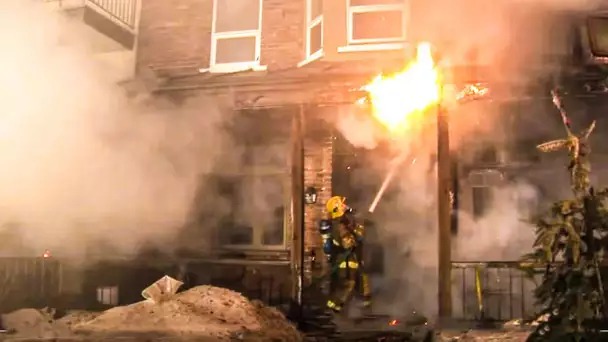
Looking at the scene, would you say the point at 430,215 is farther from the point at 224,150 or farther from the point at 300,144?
the point at 224,150

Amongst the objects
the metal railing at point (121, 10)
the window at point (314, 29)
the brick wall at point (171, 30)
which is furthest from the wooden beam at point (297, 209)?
the metal railing at point (121, 10)

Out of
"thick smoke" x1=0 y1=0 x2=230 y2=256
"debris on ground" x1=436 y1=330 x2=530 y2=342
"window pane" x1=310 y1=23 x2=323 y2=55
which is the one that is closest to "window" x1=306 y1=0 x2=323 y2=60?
"window pane" x1=310 y1=23 x2=323 y2=55

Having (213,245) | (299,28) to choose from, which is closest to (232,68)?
(299,28)

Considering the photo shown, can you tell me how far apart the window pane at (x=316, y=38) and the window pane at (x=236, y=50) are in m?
0.36

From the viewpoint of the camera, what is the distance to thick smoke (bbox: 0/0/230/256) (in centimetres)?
313

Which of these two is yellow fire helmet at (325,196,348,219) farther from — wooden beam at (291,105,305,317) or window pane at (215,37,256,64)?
window pane at (215,37,256,64)

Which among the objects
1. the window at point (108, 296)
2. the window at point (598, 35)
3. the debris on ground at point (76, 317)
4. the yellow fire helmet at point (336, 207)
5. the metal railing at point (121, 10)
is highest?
the metal railing at point (121, 10)

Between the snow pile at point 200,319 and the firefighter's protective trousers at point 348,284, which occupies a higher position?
the firefighter's protective trousers at point 348,284

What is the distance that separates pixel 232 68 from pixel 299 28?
1.59 feet

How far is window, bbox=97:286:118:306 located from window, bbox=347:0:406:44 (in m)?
2.00

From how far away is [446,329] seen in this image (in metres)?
2.89

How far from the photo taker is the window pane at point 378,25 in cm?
317

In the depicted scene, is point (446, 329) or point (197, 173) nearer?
point (446, 329)

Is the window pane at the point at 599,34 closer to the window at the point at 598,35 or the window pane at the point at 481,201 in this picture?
the window at the point at 598,35
